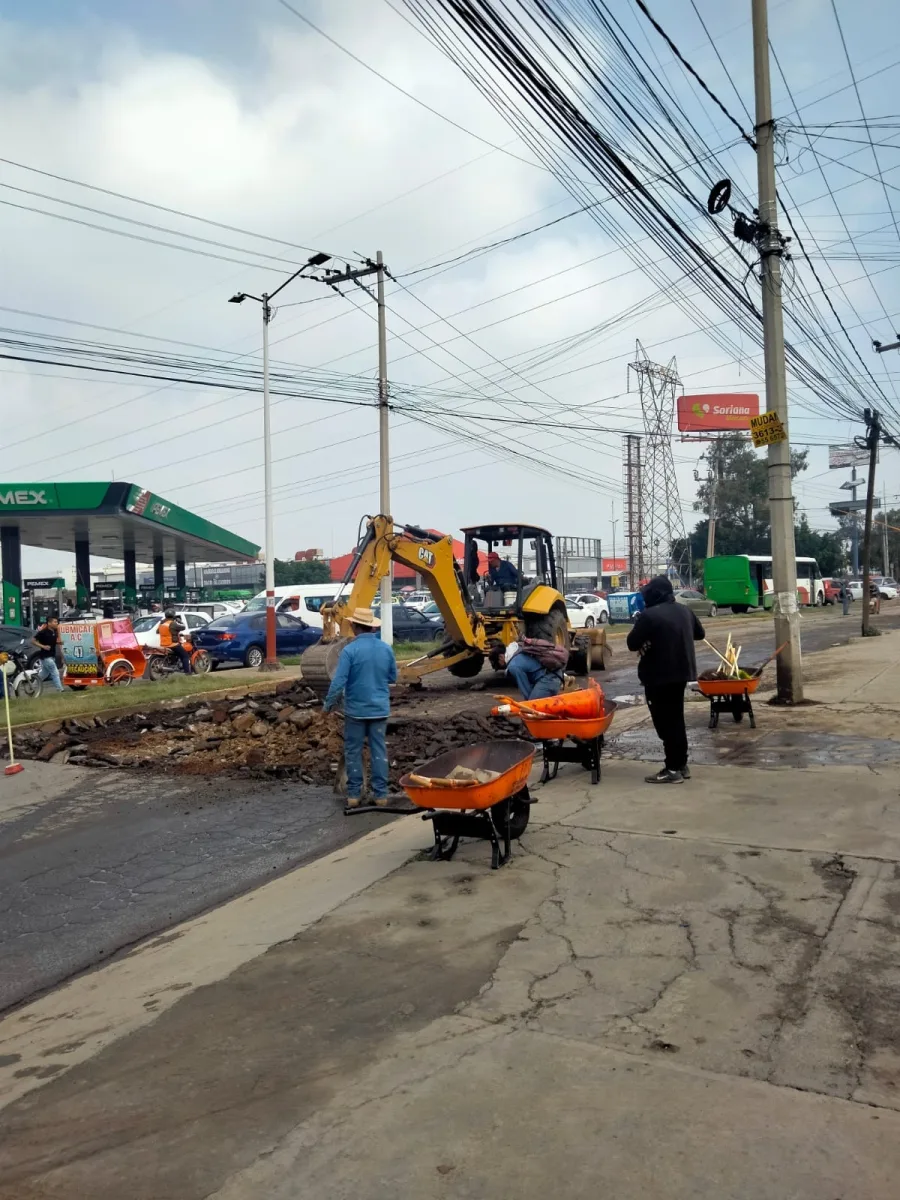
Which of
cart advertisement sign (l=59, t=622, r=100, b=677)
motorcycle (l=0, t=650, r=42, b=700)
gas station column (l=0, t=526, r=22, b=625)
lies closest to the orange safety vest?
cart advertisement sign (l=59, t=622, r=100, b=677)

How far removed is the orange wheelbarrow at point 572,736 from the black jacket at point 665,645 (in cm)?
58

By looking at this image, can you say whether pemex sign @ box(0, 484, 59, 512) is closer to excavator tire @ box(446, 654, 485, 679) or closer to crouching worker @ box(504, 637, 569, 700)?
excavator tire @ box(446, 654, 485, 679)

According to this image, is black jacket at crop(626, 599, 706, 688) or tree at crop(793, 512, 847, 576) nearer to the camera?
black jacket at crop(626, 599, 706, 688)

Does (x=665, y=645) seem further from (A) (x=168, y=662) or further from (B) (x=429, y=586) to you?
(A) (x=168, y=662)

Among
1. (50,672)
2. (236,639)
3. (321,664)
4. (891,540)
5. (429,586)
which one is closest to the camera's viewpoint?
(321,664)

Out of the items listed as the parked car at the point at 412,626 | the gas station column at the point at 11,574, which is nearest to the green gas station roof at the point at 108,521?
the gas station column at the point at 11,574

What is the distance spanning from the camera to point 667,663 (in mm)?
8188

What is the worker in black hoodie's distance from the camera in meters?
8.18

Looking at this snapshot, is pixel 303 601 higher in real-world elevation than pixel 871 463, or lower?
lower

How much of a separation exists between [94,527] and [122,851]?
3513cm

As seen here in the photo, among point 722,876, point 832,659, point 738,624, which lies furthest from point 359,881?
point 738,624

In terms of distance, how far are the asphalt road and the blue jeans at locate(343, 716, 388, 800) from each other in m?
0.30

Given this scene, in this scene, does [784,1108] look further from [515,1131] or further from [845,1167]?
[515,1131]

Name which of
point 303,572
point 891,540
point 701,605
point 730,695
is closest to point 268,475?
point 730,695
